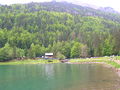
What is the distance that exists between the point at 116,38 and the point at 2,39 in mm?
123576

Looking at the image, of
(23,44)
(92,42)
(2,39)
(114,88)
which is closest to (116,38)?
(92,42)

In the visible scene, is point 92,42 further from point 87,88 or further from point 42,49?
point 87,88

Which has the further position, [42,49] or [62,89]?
[42,49]

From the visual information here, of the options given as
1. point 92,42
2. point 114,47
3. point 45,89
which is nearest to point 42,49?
point 92,42

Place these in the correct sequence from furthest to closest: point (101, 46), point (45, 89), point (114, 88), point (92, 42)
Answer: point (92, 42) → point (101, 46) → point (45, 89) → point (114, 88)

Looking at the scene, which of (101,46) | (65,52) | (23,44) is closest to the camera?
(101,46)

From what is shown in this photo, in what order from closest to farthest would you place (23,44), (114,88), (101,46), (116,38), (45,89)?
(114,88), (45,89), (116,38), (101,46), (23,44)

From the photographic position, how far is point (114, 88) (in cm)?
3512

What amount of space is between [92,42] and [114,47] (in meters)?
26.1

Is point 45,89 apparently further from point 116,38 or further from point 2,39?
point 2,39

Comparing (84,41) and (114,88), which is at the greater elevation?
(84,41)

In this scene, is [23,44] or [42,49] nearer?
[42,49]

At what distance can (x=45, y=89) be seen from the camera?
124 ft

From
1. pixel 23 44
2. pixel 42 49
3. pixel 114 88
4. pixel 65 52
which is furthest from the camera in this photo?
pixel 23 44
